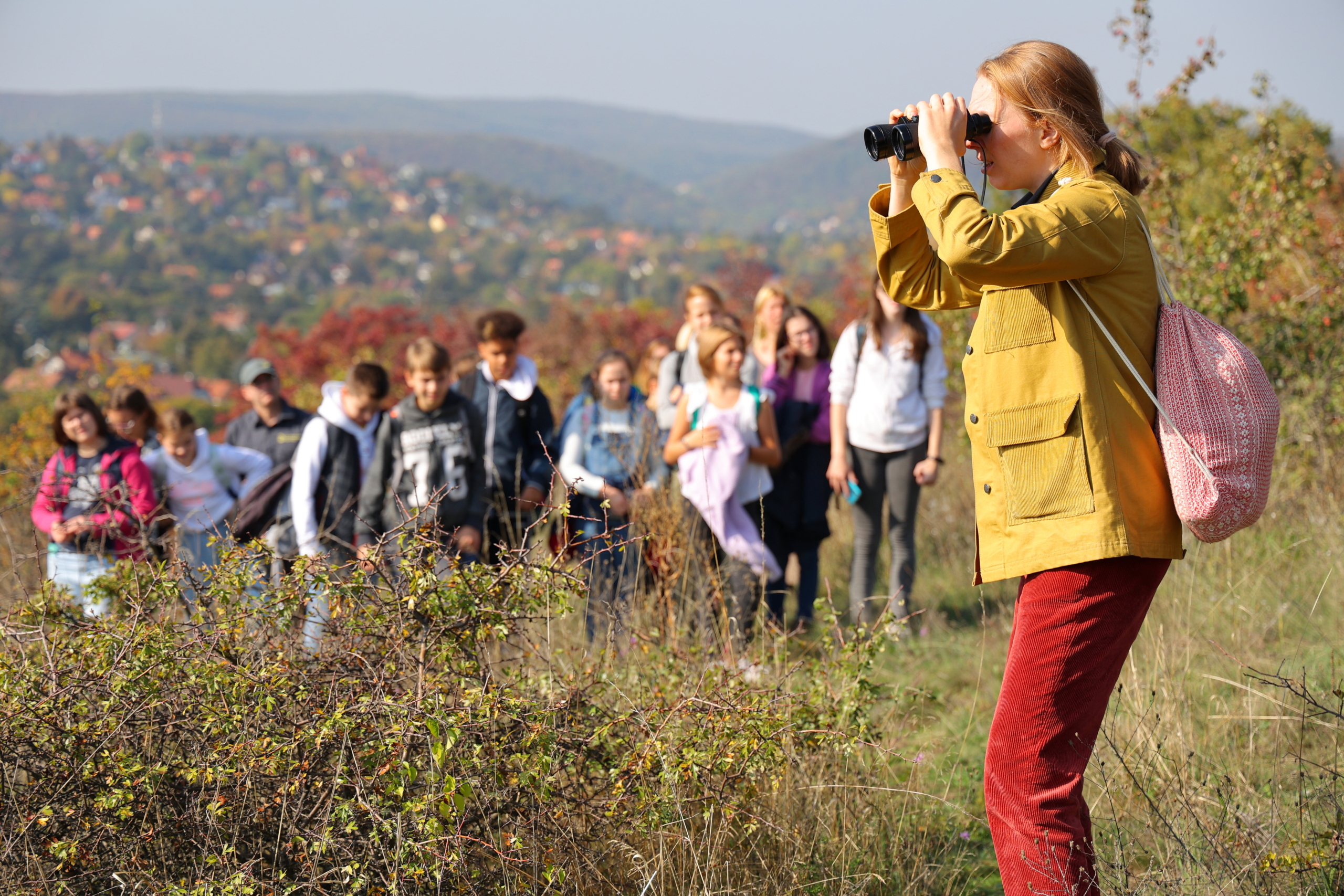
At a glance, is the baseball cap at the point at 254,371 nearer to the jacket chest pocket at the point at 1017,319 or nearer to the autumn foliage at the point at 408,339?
the jacket chest pocket at the point at 1017,319

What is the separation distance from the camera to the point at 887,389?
4.86 metres

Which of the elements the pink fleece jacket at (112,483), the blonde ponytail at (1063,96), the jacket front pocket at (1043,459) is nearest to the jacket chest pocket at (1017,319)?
the jacket front pocket at (1043,459)

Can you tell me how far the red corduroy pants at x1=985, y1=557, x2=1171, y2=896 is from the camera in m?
1.84

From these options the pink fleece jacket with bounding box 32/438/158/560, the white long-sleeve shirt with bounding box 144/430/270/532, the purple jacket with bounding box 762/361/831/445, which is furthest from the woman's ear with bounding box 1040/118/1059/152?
the white long-sleeve shirt with bounding box 144/430/270/532

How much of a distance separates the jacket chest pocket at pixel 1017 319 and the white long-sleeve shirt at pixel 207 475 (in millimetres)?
4129

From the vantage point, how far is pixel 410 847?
2092 mm

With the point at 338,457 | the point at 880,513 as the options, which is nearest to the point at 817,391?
the point at 880,513

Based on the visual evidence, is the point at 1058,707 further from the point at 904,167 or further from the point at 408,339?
the point at 408,339

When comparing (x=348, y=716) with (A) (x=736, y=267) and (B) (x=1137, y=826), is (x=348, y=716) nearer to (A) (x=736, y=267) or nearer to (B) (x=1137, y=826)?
(B) (x=1137, y=826)

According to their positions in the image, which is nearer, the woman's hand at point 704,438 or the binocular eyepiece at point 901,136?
the binocular eyepiece at point 901,136

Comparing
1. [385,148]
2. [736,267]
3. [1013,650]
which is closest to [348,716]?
[1013,650]

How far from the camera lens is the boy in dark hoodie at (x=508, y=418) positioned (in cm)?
502

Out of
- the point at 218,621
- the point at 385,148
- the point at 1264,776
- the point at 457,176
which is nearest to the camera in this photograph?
the point at 218,621

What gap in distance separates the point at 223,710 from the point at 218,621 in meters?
0.27
